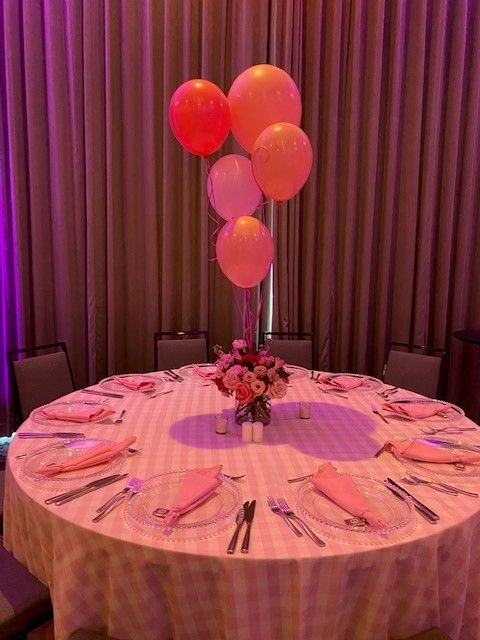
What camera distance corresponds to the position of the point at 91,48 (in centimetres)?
342

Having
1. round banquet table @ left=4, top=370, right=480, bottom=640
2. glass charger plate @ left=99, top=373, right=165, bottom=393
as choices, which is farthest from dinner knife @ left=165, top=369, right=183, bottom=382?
round banquet table @ left=4, top=370, right=480, bottom=640

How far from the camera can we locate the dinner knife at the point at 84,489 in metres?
1.36

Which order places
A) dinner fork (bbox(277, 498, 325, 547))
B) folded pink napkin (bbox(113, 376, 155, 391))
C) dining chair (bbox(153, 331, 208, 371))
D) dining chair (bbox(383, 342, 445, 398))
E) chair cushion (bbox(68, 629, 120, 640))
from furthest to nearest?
dining chair (bbox(153, 331, 208, 371))
dining chair (bbox(383, 342, 445, 398))
folded pink napkin (bbox(113, 376, 155, 391))
dinner fork (bbox(277, 498, 325, 547))
chair cushion (bbox(68, 629, 120, 640))

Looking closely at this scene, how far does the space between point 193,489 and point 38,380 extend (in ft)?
5.23

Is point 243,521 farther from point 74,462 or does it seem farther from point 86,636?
point 74,462

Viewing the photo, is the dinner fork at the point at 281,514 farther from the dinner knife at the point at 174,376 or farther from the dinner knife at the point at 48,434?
the dinner knife at the point at 174,376

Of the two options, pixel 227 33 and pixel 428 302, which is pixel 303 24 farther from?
pixel 428 302

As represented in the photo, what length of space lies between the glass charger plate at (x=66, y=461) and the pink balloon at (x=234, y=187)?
3.39ft

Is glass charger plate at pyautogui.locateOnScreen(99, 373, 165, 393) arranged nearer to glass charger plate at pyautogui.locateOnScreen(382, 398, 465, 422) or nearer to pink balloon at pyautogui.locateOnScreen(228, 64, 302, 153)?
glass charger plate at pyautogui.locateOnScreen(382, 398, 465, 422)

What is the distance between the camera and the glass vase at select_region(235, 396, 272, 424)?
1.87 metres

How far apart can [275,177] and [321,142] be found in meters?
2.16

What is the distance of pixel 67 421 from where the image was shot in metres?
1.95

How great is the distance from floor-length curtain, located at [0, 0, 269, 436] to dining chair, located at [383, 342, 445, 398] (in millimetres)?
1251

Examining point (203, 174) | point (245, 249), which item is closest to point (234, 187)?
point (245, 249)
